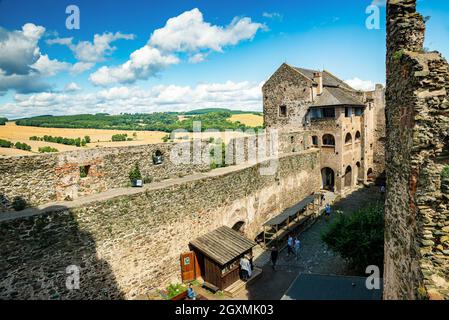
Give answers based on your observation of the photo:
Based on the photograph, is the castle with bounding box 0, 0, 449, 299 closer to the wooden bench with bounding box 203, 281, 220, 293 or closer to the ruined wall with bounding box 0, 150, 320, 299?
the ruined wall with bounding box 0, 150, 320, 299

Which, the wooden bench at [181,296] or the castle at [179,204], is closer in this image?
the castle at [179,204]

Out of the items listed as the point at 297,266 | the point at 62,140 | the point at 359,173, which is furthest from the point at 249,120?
the point at 297,266

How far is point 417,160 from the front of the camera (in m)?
5.72

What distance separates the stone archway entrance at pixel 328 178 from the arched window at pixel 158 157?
1934cm

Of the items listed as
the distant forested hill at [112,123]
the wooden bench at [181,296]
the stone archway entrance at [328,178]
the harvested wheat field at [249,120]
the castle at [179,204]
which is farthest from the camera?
the harvested wheat field at [249,120]

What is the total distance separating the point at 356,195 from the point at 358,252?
55.9 ft

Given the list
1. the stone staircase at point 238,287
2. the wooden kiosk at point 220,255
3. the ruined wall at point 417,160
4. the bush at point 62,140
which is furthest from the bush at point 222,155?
the bush at point 62,140

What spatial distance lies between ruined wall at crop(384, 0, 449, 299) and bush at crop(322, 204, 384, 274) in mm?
6564

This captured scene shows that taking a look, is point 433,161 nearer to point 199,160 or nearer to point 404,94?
point 404,94

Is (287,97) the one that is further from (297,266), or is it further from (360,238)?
(360,238)

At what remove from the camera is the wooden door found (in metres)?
14.2

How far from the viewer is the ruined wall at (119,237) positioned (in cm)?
956

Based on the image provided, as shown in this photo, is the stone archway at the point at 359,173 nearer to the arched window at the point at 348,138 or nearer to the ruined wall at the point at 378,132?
the ruined wall at the point at 378,132
